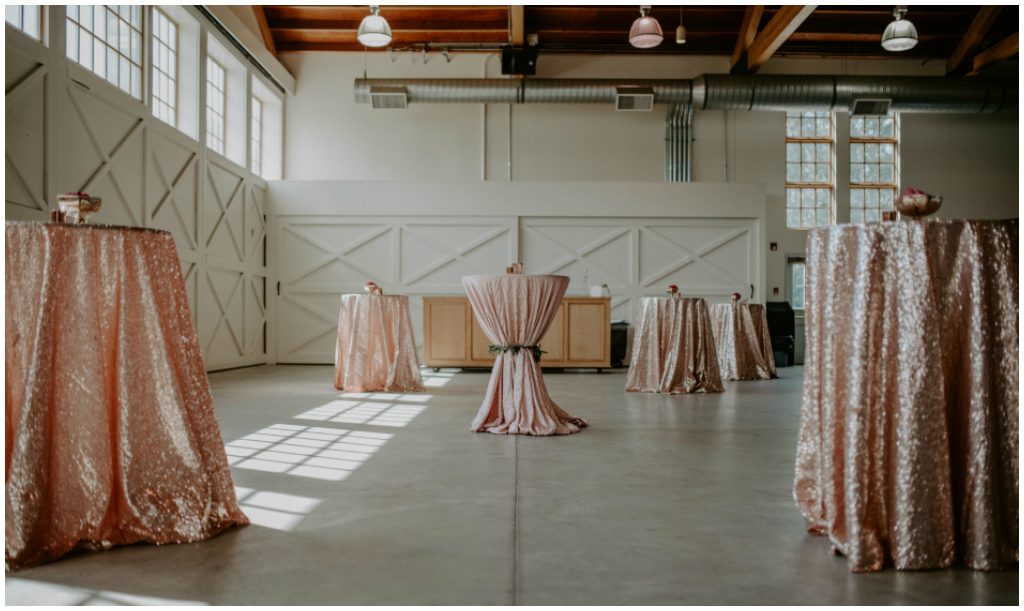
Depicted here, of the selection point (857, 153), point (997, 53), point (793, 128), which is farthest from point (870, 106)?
point (997, 53)

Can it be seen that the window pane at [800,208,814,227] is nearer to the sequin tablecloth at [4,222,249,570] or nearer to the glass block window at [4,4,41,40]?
the glass block window at [4,4,41,40]

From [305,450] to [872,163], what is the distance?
1230cm

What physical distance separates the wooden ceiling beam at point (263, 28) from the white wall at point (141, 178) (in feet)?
8.29

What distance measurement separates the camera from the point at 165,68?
8703mm

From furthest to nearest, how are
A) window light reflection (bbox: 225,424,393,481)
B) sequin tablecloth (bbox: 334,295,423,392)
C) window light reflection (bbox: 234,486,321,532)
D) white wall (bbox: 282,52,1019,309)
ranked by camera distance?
white wall (bbox: 282,52,1019,309) → sequin tablecloth (bbox: 334,295,423,392) → window light reflection (bbox: 225,424,393,481) → window light reflection (bbox: 234,486,321,532)

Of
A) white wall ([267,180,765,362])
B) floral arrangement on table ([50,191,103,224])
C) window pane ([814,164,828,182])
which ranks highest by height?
window pane ([814,164,828,182])

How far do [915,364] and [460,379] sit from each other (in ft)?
22.9

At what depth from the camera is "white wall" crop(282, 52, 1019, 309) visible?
12.3 meters

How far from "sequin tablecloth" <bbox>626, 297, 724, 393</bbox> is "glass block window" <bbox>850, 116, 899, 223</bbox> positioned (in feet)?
24.3

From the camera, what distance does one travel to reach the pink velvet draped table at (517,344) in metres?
4.23

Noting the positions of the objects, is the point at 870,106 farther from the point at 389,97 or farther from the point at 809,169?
the point at 389,97

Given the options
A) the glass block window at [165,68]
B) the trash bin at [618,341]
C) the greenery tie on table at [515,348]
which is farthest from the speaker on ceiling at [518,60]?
the greenery tie on table at [515,348]

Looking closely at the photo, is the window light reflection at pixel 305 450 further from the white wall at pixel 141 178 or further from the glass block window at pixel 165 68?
the glass block window at pixel 165 68

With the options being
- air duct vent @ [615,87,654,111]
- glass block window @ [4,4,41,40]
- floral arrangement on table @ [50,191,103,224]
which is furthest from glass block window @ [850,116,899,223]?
floral arrangement on table @ [50,191,103,224]
